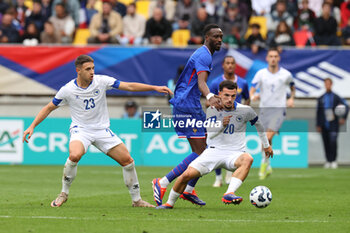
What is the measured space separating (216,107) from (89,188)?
Result: 5.03 m

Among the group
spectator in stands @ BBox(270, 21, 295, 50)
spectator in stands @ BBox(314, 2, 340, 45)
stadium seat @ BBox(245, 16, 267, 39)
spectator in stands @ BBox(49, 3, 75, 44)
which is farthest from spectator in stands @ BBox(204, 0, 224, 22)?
spectator in stands @ BBox(49, 3, 75, 44)

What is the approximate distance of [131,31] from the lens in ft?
75.3

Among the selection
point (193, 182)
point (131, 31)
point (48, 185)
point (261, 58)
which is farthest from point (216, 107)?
point (131, 31)

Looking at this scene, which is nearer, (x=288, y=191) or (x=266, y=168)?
(x=288, y=191)

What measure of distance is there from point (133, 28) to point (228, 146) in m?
13.3

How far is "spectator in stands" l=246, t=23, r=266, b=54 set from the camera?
70.1ft

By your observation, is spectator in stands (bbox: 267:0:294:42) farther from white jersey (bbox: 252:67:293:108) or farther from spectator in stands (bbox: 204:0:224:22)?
white jersey (bbox: 252:67:293:108)

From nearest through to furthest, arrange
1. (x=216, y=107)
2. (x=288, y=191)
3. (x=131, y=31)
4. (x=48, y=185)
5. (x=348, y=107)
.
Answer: (x=216, y=107), (x=288, y=191), (x=48, y=185), (x=348, y=107), (x=131, y=31)

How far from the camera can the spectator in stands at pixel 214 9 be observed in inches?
883

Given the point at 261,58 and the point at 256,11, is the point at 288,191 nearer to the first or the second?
the point at 261,58

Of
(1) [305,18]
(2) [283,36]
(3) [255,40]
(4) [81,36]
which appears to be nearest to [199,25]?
(3) [255,40]

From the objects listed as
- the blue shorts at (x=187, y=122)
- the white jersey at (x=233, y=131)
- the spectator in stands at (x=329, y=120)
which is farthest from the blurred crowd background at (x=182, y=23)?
the white jersey at (x=233, y=131)

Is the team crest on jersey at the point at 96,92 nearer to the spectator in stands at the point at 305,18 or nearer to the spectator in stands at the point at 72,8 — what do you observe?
the spectator in stands at the point at 305,18

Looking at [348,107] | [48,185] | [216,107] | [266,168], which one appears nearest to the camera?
[216,107]
